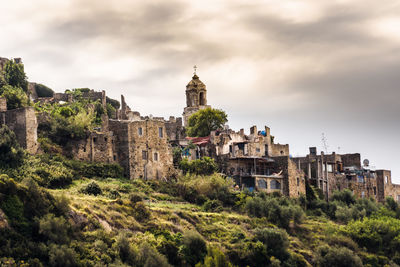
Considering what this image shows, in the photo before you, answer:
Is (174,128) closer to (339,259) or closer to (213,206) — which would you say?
(213,206)

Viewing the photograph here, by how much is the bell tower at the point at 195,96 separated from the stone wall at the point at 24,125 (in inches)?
1374

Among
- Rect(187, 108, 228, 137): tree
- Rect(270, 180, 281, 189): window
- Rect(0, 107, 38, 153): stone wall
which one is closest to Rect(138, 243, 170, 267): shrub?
Rect(0, 107, 38, 153): stone wall

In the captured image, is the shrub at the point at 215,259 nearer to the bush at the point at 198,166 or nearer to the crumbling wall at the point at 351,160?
the bush at the point at 198,166

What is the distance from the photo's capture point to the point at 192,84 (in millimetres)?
83000

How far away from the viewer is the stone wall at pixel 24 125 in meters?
47.4

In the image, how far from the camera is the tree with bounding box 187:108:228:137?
7138 cm

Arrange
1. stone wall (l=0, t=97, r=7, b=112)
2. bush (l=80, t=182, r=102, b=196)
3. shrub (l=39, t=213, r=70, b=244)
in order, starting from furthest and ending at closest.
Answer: stone wall (l=0, t=97, r=7, b=112) → bush (l=80, t=182, r=102, b=196) → shrub (l=39, t=213, r=70, b=244)

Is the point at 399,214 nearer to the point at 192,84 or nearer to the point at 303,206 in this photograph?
the point at 303,206

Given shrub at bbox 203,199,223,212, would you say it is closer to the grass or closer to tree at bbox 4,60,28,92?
the grass

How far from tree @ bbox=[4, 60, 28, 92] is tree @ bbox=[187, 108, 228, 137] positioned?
20.4 metres

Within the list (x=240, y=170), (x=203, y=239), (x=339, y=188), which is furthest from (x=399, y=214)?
(x=203, y=239)

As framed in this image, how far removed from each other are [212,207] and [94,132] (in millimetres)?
12253

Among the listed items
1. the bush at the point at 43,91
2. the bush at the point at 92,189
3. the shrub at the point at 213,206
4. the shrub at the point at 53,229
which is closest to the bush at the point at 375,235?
the shrub at the point at 213,206

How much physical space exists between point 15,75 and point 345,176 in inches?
1509
